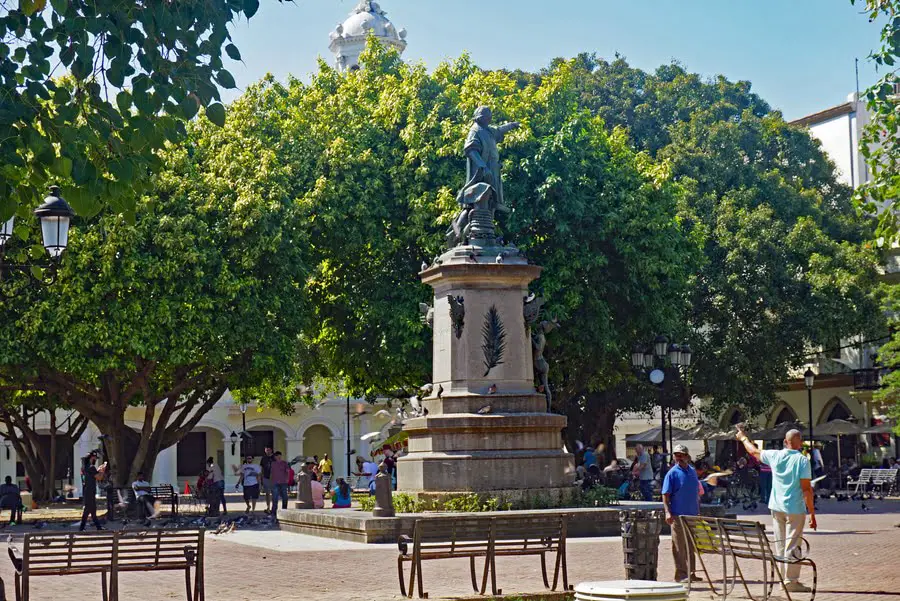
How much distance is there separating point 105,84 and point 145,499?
21779 mm

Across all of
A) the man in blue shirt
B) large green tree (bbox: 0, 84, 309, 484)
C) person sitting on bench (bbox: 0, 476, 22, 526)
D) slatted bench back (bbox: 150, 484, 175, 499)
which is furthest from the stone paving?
slatted bench back (bbox: 150, 484, 175, 499)

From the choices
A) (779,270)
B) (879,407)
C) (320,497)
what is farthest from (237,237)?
(879,407)

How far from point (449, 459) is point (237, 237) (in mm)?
12237

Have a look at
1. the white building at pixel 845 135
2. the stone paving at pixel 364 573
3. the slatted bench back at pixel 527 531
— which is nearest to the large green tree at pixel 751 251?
the white building at pixel 845 135

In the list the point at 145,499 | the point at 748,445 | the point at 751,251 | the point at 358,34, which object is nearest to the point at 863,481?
the point at 751,251

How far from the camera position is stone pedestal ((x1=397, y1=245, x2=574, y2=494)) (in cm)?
2175

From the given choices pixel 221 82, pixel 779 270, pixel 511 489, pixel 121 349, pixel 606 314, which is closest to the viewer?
pixel 221 82

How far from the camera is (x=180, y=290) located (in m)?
31.6

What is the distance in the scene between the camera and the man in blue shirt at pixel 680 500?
14.0 m

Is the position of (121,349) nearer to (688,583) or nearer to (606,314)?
(606,314)

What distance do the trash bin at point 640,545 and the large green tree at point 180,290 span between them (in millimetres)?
19401

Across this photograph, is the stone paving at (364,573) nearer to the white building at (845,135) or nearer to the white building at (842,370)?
the white building at (842,370)

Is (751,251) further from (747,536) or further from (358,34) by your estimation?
(358,34)

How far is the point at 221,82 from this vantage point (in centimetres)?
905
